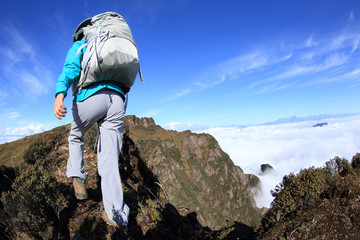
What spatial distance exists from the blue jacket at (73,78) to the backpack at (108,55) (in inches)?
2.4

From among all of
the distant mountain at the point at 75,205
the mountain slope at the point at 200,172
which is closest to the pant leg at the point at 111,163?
the distant mountain at the point at 75,205

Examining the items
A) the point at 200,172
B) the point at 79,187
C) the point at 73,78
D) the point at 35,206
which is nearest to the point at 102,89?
the point at 73,78

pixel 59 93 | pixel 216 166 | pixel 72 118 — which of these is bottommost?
pixel 216 166

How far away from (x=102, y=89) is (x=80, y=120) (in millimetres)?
550

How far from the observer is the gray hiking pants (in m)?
2.65

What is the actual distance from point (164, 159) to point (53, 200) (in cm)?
11415

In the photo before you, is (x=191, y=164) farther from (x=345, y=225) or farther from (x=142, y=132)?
(x=345, y=225)

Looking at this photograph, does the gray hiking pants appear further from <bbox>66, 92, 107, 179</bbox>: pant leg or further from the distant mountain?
the distant mountain

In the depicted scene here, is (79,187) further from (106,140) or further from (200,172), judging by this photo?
(200,172)

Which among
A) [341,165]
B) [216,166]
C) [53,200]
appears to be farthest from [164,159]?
[53,200]

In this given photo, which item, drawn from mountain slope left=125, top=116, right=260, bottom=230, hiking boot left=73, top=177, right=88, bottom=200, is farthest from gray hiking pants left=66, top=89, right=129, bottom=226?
mountain slope left=125, top=116, right=260, bottom=230

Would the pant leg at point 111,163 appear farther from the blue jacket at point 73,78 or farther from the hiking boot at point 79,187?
the hiking boot at point 79,187

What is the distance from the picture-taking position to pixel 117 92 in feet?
9.27

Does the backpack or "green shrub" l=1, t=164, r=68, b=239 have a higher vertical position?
the backpack
